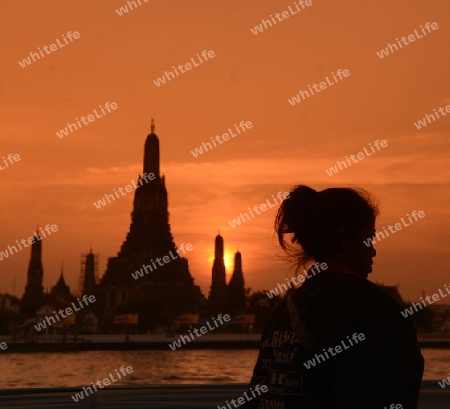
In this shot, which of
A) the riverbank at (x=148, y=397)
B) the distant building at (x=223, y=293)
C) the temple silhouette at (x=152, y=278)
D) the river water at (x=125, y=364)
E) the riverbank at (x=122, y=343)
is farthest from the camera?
the distant building at (x=223, y=293)

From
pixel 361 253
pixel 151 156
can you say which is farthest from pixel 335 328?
pixel 151 156

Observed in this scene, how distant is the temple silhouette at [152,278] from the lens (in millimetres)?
149125

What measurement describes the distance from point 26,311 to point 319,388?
168 metres

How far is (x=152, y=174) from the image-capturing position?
6344 inches

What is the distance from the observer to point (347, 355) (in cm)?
240

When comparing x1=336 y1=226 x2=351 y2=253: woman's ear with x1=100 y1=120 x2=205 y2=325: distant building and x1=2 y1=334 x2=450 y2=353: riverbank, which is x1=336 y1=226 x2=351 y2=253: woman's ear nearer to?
x1=2 y1=334 x2=450 y2=353: riverbank

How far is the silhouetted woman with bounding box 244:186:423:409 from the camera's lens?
7.73ft

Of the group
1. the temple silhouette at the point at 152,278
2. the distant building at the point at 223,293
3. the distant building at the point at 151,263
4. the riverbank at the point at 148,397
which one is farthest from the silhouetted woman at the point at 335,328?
the distant building at the point at 223,293

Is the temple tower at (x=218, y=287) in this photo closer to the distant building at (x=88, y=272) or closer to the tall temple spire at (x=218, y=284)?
the tall temple spire at (x=218, y=284)

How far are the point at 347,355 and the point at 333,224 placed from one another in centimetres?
44

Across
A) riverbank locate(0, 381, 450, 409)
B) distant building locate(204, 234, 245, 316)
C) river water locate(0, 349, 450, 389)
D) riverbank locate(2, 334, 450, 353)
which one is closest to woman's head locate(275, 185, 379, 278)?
riverbank locate(0, 381, 450, 409)

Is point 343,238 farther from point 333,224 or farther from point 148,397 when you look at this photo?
point 148,397

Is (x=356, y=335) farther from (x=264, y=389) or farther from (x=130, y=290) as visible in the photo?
(x=130, y=290)

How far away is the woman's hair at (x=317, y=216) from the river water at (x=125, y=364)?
54911mm
